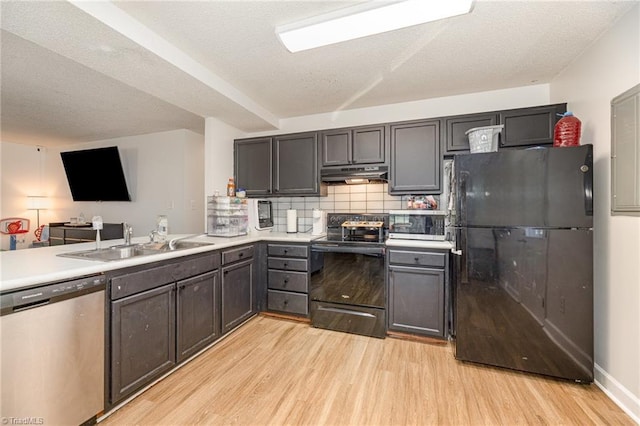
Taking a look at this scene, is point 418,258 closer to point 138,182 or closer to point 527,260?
point 527,260

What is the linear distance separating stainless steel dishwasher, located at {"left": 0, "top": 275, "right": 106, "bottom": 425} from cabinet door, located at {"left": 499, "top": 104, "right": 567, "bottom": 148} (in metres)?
3.39

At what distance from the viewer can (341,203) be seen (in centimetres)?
327

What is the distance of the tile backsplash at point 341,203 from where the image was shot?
3.10 meters

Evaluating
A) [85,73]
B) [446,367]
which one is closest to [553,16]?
[446,367]

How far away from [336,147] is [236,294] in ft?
6.31

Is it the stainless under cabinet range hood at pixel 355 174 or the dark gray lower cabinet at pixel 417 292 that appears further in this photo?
the stainless under cabinet range hood at pixel 355 174

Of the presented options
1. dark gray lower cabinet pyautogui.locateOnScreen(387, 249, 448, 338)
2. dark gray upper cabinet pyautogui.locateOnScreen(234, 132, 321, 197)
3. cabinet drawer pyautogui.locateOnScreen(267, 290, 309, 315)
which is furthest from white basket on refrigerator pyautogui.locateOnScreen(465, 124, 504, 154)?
cabinet drawer pyautogui.locateOnScreen(267, 290, 309, 315)

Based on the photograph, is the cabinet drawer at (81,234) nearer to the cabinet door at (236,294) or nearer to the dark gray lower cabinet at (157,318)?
the cabinet door at (236,294)

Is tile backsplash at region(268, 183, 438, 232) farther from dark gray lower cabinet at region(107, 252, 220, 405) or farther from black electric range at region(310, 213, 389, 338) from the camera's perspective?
dark gray lower cabinet at region(107, 252, 220, 405)

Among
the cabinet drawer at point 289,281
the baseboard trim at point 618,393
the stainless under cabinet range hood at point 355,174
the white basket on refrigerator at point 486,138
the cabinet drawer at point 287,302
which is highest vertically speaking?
the white basket on refrigerator at point 486,138

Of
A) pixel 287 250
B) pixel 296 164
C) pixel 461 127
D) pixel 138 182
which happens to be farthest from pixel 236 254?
pixel 138 182

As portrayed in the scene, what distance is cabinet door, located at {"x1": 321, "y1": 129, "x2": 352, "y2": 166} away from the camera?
2996 mm

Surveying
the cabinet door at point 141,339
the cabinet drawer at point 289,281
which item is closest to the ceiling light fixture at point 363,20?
the cabinet door at point 141,339

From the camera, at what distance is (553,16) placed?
166cm
